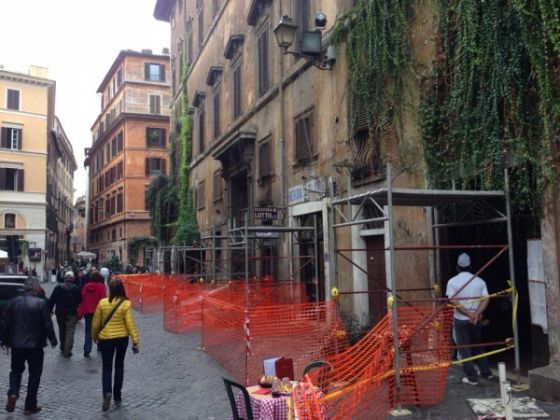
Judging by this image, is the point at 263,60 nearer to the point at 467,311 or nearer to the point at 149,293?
the point at 149,293

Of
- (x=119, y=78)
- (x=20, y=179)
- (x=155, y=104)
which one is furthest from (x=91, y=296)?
(x=119, y=78)

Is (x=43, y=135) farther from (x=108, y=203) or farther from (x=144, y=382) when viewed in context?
(x=144, y=382)

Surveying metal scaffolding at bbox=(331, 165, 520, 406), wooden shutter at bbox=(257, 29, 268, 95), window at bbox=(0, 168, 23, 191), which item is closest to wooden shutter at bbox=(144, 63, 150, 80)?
window at bbox=(0, 168, 23, 191)

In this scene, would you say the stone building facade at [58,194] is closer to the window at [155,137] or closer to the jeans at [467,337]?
the window at [155,137]

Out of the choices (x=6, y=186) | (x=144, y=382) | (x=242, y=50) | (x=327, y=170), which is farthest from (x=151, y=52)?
(x=144, y=382)

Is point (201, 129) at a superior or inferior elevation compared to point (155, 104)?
inferior

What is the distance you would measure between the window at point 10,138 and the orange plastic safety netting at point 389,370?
4442 centimetres

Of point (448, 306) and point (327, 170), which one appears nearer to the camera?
point (448, 306)

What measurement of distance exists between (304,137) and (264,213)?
228cm

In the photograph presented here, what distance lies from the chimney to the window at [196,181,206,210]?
27.9 metres

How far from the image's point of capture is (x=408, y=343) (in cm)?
670

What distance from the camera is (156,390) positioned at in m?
8.03

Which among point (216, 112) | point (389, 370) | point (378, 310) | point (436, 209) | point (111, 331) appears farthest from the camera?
point (216, 112)

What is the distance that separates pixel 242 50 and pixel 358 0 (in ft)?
30.6
